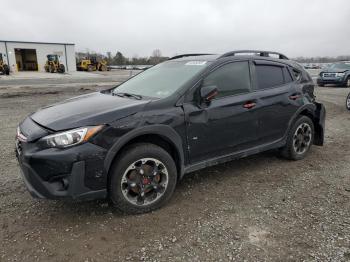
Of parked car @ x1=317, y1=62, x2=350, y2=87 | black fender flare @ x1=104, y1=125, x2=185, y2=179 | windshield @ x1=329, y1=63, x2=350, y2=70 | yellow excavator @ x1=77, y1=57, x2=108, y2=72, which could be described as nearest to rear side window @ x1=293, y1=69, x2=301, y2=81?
black fender flare @ x1=104, y1=125, x2=185, y2=179

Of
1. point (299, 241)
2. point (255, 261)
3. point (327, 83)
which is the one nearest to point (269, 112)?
point (299, 241)

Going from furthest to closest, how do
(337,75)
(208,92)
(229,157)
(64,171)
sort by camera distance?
(337,75) < (229,157) < (208,92) < (64,171)

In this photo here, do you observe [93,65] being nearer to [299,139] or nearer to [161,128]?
[299,139]

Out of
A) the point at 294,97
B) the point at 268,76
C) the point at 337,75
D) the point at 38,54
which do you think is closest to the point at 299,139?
the point at 294,97

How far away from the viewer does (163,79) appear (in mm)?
3986

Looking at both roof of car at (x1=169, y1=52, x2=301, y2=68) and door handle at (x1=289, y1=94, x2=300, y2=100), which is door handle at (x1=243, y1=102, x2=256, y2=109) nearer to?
roof of car at (x1=169, y1=52, x2=301, y2=68)

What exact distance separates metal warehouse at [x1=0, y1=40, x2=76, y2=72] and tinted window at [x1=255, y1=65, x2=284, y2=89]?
43938 millimetres

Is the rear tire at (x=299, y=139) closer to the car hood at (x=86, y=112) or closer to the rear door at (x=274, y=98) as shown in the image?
the rear door at (x=274, y=98)

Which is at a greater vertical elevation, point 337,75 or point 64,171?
point 337,75

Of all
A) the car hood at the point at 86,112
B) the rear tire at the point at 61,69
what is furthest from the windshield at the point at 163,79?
the rear tire at the point at 61,69

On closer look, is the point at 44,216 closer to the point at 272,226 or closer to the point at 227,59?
the point at 272,226

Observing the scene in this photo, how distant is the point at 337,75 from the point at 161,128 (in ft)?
58.9

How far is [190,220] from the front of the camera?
315 centimetres

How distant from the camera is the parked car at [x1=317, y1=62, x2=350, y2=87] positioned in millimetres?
17812
